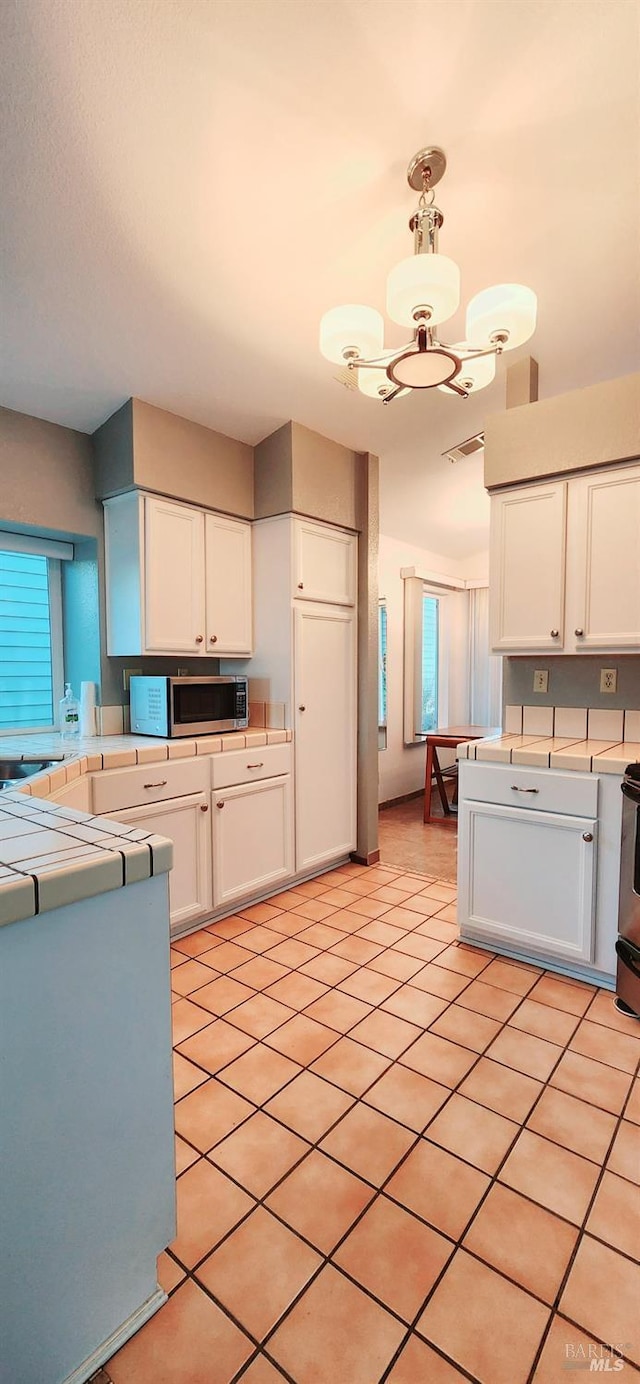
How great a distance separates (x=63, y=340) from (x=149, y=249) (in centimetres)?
57

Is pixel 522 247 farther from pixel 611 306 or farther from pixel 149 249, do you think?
pixel 149 249

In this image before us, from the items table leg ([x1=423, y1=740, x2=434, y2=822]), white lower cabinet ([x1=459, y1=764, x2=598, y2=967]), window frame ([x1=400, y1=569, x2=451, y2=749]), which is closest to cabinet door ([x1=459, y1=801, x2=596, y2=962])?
white lower cabinet ([x1=459, y1=764, x2=598, y2=967])

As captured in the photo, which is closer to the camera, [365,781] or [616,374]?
[616,374]

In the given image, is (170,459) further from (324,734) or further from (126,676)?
(324,734)

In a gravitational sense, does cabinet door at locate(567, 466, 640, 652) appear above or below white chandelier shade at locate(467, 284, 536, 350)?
below

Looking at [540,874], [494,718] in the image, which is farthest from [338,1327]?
[494,718]

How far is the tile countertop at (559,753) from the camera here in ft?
6.98

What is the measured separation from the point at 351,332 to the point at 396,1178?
2224mm

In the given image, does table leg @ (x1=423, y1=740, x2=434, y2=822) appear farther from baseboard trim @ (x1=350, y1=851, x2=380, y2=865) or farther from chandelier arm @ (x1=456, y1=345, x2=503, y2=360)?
chandelier arm @ (x1=456, y1=345, x2=503, y2=360)

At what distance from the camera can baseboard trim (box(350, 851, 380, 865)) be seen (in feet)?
11.6

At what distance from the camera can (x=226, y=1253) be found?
3.91 feet

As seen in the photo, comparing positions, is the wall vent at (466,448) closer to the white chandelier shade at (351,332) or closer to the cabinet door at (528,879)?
the white chandelier shade at (351,332)

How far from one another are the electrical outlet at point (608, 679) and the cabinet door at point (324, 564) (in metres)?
1.43

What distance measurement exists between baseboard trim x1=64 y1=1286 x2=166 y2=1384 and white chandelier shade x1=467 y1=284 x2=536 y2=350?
236cm
